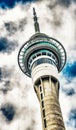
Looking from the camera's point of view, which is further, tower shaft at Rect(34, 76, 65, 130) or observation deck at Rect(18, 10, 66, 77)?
observation deck at Rect(18, 10, 66, 77)

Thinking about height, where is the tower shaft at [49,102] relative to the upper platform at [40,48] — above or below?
below

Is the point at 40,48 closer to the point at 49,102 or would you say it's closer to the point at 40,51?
the point at 40,51

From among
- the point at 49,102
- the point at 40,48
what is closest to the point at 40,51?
the point at 40,48

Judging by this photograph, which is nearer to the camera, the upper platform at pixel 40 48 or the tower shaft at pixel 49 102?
the tower shaft at pixel 49 102

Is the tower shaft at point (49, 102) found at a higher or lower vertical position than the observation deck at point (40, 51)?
lower

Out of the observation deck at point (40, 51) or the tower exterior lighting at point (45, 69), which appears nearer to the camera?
the tower exterior lighting at point (45, 69)

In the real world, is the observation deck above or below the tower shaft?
above
